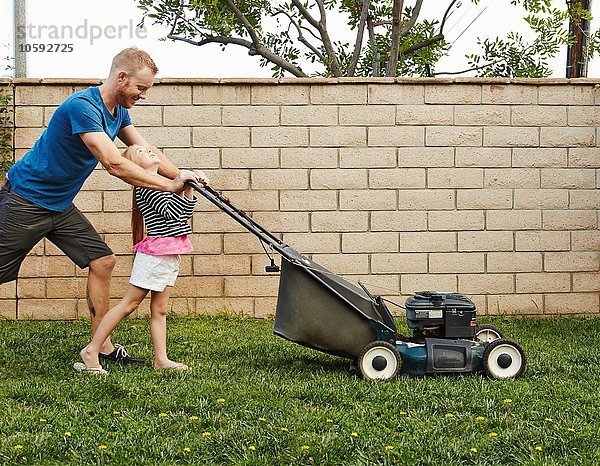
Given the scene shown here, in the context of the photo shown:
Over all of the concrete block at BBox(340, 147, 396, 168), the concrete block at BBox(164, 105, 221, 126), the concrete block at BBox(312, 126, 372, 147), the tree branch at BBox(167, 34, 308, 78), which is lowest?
the concrete block at BBox(340, 147, 396, 168)

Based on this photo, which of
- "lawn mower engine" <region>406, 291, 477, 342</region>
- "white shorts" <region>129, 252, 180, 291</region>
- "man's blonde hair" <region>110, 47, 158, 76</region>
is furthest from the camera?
"white shorts" <region>129, 252, 180, 291</region>

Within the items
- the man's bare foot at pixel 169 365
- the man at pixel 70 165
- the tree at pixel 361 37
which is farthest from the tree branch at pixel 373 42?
the man's bare foot at pixel 169 365

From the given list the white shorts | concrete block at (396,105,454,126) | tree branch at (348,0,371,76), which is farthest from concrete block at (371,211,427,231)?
tree branch at (348,0,371,76)

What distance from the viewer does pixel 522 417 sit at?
3.86 m

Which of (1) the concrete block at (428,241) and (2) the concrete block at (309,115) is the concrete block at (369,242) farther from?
(2) the concrete block at (309,115)

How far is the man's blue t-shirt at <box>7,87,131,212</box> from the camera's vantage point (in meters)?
4.58

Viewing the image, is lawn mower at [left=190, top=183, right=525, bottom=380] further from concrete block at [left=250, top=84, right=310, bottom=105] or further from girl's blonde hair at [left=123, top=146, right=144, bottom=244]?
concrete block at [left=250, top=84, right=310, bottom=105]

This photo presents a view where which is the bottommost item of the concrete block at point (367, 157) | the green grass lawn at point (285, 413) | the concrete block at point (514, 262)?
the green grass lawn at point (285, 413)

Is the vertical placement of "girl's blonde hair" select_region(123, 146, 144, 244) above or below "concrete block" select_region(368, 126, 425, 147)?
below

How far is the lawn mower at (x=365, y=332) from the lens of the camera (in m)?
4.61

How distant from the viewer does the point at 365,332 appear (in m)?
4.66

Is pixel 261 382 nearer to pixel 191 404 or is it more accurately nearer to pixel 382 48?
pixel 191 404

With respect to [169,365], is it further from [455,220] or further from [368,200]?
[455,220]

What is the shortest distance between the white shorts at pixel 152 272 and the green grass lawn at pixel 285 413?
0.46m
